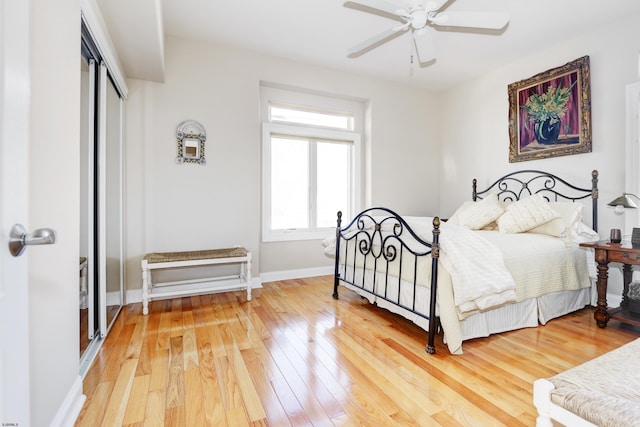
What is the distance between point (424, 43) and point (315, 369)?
2.53m

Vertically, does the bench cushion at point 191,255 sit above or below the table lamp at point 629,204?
below

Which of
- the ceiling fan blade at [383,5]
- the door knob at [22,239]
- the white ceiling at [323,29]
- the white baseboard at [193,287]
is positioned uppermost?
the white ceiling at [323,29]

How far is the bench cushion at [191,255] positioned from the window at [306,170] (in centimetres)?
69

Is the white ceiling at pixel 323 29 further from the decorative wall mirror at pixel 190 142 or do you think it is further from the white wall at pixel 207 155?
the decorative wall mirror at pixel 190 142

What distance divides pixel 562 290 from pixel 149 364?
10.5 feet

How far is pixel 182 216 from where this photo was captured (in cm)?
338

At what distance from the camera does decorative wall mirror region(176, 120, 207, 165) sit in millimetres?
3352

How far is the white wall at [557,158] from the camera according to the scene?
2.96 metres

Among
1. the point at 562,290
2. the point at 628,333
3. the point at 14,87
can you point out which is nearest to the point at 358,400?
the point at 14,87

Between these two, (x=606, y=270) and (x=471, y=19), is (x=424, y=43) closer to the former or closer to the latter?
(x=471, y=19)

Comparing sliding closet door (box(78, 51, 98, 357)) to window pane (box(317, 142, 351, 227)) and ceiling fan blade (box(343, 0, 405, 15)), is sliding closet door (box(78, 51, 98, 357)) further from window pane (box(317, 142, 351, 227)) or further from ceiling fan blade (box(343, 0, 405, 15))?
window pane (box(317, 142, 351, 227))

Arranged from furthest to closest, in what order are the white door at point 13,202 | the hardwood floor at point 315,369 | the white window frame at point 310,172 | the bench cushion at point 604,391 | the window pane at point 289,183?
the window pane at point 289,183 → the white window frame at point 310,172 → the hardwood floor at point 315,369 → the bench cushion at point 604,391 → the white door at point 13,202

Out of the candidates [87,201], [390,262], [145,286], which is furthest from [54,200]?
[390,262]

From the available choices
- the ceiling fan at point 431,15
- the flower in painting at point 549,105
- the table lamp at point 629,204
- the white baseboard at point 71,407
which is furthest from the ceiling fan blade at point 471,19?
the white baseboard at point 71,407
